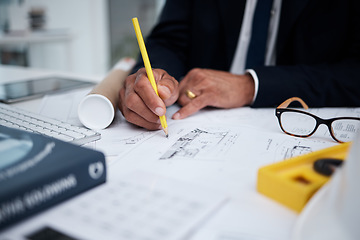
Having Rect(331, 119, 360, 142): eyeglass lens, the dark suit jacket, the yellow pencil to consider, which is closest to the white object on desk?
the yellow pencil

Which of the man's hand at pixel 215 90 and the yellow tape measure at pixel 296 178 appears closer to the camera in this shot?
the yellow tape measure at pixel 296 178

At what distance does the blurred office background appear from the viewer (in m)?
2.80

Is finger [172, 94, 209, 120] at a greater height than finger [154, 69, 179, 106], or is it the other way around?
finger [154, 69, 179, 106]

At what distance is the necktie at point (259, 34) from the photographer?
3.20 feet

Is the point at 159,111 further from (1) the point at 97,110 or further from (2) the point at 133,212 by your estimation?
(2) the point at 133,212

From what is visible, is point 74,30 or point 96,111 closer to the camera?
point 96,111

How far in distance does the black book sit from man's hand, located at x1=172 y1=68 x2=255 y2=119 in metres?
0.37

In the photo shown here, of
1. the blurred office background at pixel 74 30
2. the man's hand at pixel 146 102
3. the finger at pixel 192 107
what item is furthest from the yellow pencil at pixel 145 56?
the blurred office background at pixel 74 30

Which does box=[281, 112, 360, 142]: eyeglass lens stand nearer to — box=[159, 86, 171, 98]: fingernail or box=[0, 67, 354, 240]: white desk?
box=[0, 67, 354, 240]: white desk

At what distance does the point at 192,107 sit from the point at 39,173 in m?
0.43

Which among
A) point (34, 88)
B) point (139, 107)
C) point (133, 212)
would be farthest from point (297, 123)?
point (34, 88)

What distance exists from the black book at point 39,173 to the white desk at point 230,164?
0.06 feet

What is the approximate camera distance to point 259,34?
99 cm

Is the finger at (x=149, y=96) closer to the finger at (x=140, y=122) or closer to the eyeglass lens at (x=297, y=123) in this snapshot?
the finger at (x=140, y=122)
